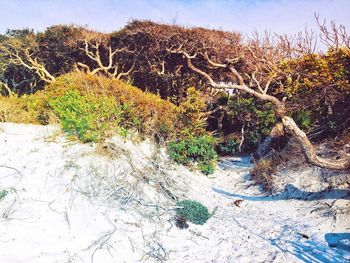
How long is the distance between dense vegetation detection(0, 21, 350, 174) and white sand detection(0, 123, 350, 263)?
2.83 feet

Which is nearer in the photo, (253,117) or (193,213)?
(193,213)

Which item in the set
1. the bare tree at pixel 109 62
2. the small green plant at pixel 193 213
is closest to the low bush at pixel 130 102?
the small green plant at pixel 193 213

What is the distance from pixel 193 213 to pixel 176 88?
8.19 m

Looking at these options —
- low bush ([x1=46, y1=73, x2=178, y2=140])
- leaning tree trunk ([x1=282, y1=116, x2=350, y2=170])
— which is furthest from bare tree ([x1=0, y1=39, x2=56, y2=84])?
leaning tree trunk ([x1=282, y1=116, x2=350, y2=170])

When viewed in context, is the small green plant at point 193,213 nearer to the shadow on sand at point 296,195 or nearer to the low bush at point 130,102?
the shadow on sand at point 296,195

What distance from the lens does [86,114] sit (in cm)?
732

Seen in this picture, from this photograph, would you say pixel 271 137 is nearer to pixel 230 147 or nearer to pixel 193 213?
pixel 230 147

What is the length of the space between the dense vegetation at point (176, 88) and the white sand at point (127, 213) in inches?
34.0

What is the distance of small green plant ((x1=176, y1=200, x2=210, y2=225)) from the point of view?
5.52 m

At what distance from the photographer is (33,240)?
14.7ft

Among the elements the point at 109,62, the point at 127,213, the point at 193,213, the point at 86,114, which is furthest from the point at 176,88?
the point at 127,213

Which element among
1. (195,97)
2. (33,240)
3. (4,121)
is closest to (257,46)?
(195,97)

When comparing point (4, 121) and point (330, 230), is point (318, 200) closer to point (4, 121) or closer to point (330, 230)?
point (330, 230)

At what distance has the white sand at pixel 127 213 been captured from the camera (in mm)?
4535
